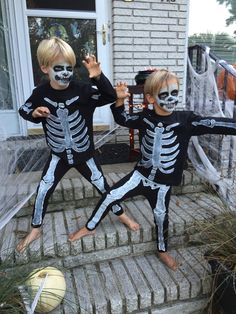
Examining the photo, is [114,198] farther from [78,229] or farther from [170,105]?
[170,105]

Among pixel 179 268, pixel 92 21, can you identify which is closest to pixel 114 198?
pixel 179 268

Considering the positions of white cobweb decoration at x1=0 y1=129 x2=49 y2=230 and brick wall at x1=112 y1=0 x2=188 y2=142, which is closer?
white cobweb decoration at x1=0 y1=129 x2=49 y2=230

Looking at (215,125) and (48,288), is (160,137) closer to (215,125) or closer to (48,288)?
(215,125)

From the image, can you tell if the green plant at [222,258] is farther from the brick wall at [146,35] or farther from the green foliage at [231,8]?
the green foliage at [231,8]

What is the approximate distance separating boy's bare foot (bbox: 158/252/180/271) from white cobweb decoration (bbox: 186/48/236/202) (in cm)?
75

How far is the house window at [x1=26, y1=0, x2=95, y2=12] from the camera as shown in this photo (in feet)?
12.4

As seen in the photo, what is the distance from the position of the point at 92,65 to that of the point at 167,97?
49 cm

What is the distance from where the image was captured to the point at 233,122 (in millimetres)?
1916

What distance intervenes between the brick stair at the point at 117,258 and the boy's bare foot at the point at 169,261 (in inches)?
1.4

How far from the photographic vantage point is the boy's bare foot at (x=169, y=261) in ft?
A: 6.93

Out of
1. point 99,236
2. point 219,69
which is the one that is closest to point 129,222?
point 99,236

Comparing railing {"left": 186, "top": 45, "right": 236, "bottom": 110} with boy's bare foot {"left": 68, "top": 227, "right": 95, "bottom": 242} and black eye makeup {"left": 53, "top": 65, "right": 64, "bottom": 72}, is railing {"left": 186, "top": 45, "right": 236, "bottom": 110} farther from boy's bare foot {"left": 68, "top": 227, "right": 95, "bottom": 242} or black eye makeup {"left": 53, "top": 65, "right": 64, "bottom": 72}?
boy's bare foot {"left": 68, "top": 227, "right": 95, "bottom": 242}

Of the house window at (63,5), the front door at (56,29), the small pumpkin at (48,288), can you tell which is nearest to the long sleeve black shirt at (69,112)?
the small pumpkin at (48,288)

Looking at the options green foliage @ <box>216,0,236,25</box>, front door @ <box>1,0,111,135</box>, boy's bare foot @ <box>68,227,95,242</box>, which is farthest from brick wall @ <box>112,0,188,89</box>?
boy's bare foot @ <box>68,227,95,242</box>
